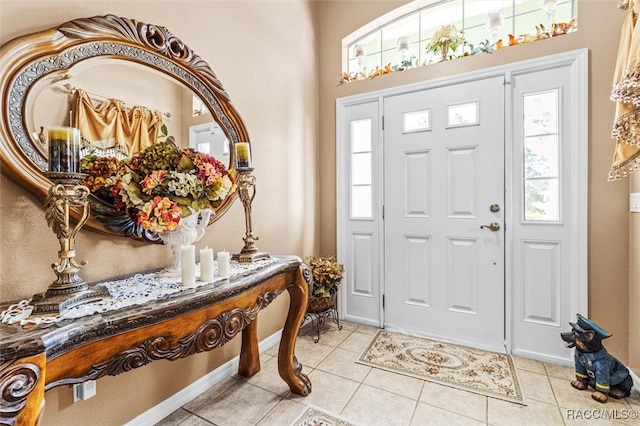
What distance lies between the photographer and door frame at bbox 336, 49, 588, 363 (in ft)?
6.49

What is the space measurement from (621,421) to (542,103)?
1.97 m

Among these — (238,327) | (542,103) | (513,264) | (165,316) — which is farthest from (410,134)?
(165,316)

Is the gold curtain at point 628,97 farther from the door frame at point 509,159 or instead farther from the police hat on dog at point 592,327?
the police hat on dog at point 592,327

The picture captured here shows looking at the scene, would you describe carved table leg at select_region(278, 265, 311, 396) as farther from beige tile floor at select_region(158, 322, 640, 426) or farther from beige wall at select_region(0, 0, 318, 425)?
beige wall at select_region(0, 0, 318, 425)

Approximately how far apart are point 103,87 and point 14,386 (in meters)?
1.21

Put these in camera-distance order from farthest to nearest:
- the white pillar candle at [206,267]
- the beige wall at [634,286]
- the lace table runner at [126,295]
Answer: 1. the beige wall at [634,286]
2. the white pillar candle at [206,267]
3. the lace table runner at [126,295]

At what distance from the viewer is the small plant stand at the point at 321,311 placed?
99.3 inches

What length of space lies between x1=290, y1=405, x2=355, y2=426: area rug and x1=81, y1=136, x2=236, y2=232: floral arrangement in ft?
3.91

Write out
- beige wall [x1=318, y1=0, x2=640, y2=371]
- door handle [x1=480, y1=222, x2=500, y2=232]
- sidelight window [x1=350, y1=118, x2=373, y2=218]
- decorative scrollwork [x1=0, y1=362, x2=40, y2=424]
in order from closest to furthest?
1. decorative scrollwork [x1=0, y1=362, x2=40, y2=424]
2. beige wall [x1=318, y1=0, x2=640, y2=371]
3. door handle [x1=480, y1=222, x2=500, y2=232]
4. sidelight window [x1=350, y1=118, x2=373, y2=218]

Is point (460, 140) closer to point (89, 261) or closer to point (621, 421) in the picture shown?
point (621, 421)

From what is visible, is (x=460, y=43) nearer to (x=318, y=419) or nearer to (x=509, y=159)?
(x=509, y=159)

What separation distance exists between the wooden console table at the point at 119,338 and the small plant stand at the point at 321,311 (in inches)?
40.9

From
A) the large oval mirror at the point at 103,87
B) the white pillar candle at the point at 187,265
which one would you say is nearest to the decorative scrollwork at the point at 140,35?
the large oval mirror at the point at 103,87

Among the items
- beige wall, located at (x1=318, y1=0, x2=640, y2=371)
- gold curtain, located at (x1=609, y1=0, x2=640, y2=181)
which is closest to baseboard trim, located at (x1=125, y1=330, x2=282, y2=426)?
beige wall, located at (x1=318, y1=0, x2=640, y2=371)
